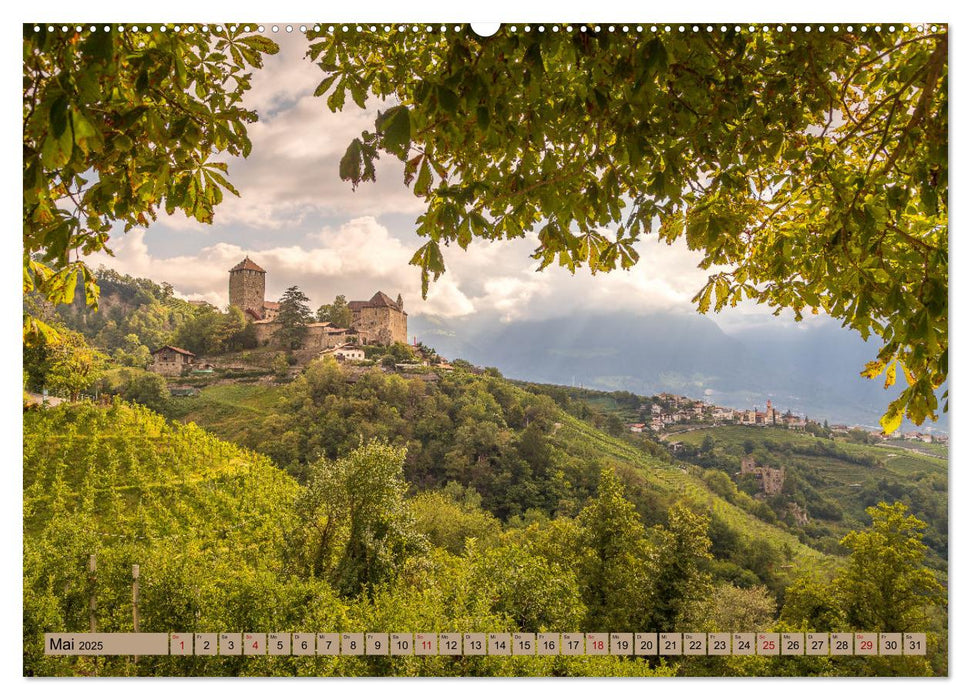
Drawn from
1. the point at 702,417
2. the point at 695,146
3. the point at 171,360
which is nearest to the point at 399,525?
the point at 171,360

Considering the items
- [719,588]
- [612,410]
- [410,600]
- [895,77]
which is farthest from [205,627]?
[895,77]

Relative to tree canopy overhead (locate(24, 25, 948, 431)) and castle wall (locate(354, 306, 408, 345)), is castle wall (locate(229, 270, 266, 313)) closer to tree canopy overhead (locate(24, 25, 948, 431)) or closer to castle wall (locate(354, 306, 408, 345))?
castle wall (locate(354, 306, 408, 345))

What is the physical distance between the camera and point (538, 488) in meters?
3.46

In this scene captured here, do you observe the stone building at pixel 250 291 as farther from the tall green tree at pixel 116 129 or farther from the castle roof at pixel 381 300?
the tall green tree at pixel 116 129

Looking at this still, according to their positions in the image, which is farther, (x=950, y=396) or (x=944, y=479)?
(x=944, y=479)

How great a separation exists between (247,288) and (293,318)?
301 mm

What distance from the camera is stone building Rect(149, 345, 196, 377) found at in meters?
3.02

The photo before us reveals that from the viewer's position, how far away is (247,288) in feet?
9.68

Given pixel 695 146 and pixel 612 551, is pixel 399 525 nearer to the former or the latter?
pixel 612 551

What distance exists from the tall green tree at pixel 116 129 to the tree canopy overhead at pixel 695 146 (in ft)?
1.45

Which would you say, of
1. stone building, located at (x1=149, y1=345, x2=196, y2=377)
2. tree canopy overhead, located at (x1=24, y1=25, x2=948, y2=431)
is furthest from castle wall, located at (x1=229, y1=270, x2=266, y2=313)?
tree canopy overhead, located at (x1=24, y1=25, x2=948, y2=431)
